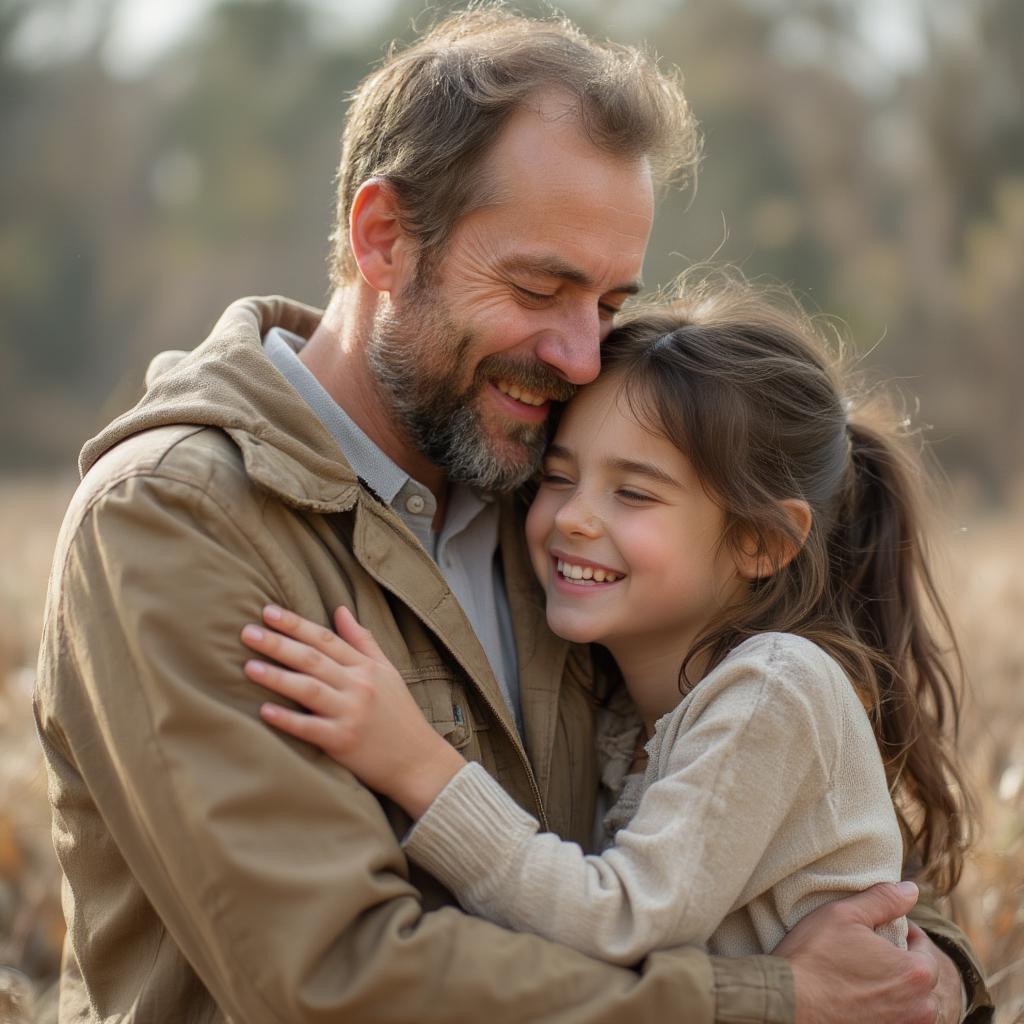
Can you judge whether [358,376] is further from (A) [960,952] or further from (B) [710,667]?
(A) [960,952]

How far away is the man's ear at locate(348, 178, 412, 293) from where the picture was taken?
3.34 meters

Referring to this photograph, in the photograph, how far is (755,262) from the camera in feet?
74.9

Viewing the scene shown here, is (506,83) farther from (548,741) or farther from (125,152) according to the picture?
(125,152)

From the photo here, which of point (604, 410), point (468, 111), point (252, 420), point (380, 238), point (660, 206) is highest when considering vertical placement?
point (468, 111)

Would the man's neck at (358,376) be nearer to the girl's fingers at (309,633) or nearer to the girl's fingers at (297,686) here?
the girl's fingers at (309,633)

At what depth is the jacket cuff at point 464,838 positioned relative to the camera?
2545mm

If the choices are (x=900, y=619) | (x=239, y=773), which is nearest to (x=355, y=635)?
(x=239, y=773)

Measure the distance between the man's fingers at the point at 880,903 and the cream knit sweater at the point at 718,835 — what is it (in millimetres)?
24

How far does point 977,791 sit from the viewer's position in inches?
172

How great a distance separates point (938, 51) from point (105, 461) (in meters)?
20.5

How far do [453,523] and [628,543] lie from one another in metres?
0.51

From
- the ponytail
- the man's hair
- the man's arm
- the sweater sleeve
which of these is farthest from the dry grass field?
the man's hair

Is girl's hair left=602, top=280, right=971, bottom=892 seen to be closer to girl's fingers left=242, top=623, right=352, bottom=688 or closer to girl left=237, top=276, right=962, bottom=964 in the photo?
girl left=237, top=276, right=962, bottom=964

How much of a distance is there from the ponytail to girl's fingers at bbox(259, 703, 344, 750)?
1.48 m
